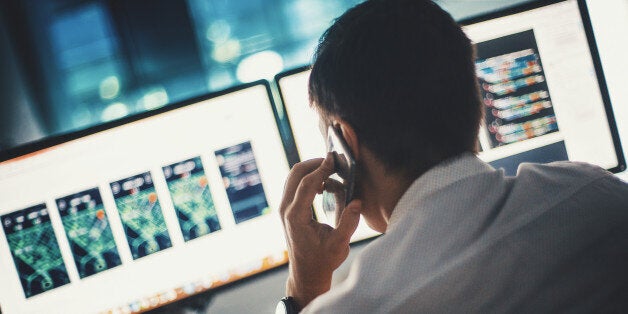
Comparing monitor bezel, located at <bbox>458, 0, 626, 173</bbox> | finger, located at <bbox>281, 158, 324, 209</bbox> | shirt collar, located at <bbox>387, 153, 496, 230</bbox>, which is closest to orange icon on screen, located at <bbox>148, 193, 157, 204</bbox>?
finger, located at <bbox>281, 158, 324, 209</bbox>

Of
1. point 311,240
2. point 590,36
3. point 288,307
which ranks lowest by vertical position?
point 288,307

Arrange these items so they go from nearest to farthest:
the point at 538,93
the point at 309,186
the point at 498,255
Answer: the point at 498,255
the point at 309,186
the point at 538,93

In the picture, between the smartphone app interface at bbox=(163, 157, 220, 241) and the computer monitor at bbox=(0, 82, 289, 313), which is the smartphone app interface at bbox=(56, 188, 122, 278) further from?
the smartphone app interface at bbox=(163, 157, 220, 241)

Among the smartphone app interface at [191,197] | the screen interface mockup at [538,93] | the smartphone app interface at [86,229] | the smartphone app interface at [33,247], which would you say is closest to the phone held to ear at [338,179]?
the screen interface mockup at [538,93]

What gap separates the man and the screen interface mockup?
33 cm

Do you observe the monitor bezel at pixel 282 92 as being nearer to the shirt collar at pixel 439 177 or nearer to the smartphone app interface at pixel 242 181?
the smartphone app interface at pixel 242 181

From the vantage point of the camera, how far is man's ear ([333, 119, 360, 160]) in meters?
0.53

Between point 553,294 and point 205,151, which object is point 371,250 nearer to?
point 553,294

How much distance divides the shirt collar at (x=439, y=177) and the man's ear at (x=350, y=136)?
0.09m

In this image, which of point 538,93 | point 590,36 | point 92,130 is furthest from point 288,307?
point 590,36

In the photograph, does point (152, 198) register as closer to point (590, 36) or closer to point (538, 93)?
point (538, 93)

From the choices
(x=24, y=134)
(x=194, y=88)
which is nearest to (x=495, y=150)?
(x=194, y=88)

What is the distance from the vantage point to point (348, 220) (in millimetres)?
622

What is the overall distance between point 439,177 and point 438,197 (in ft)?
0.11
